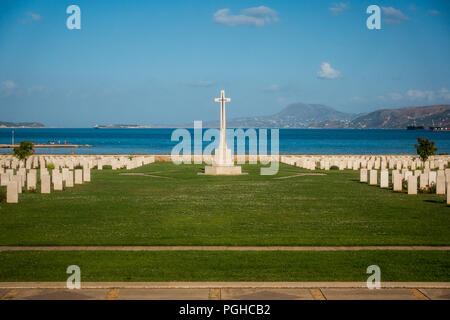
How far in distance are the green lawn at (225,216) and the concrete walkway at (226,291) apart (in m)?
2.83

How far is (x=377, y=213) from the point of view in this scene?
1268 cm

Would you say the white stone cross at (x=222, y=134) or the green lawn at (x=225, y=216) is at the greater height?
the white stone cross at (x=222, y=134)

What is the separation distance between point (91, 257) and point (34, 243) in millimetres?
1743

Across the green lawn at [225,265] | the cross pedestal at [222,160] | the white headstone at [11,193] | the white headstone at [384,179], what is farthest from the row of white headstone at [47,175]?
the white headstone at [384,179]

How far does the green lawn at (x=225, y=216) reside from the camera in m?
9.35

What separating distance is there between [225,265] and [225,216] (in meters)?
4.74

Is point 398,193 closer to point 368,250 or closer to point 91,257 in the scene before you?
point 368,250

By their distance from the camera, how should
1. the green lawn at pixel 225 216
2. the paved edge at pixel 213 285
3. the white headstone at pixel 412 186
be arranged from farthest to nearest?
the white headstone at pixel 412 186 → the green lawn at pixel 225 216 → the paved edge at pixel 213 285

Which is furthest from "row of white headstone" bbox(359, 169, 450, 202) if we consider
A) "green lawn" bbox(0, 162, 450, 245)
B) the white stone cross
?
the white stone cross

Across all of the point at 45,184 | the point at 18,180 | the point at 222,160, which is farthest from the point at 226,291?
the point at 222,160

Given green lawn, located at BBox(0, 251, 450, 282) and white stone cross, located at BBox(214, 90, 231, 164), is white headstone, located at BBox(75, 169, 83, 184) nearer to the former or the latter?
white stone cross, located at BBox(214, 90, 231, 164)

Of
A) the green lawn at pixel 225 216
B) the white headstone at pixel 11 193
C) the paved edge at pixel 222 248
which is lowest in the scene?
the paved edge at pixel 222 248

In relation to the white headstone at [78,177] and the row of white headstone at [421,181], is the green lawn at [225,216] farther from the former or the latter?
the white headstone at [78,177]
